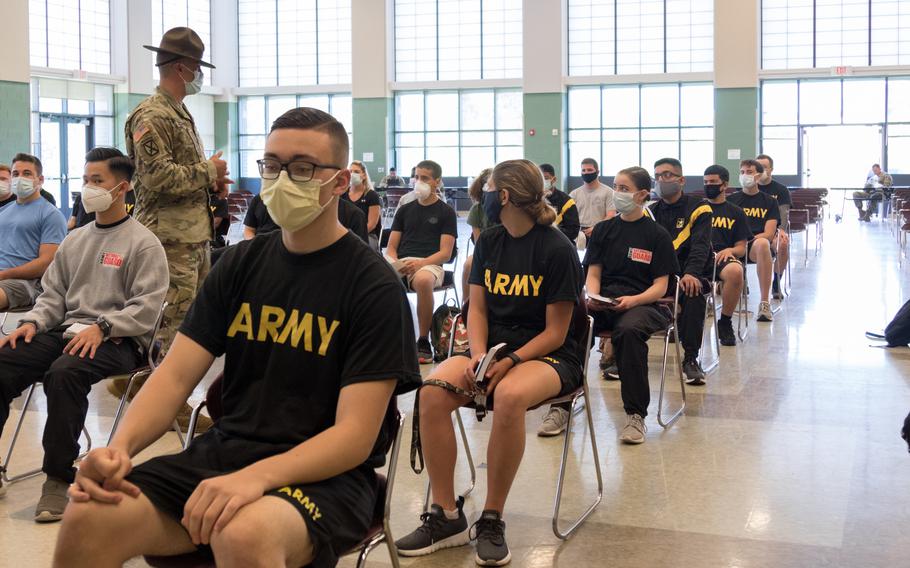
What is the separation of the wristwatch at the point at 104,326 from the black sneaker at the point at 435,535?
1.45 m

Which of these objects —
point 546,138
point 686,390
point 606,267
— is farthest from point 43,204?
point 546,138

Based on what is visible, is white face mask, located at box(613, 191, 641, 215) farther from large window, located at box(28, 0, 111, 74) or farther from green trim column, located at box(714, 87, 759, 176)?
green trim column, located at box(714, 87, 759, 176)

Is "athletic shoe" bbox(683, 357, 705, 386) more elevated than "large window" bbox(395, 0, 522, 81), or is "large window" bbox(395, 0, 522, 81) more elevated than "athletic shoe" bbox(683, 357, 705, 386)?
"large window" bbox(395, 0, 522, 81)

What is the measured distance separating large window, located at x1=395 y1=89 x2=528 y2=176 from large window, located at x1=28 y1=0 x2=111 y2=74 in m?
7.42

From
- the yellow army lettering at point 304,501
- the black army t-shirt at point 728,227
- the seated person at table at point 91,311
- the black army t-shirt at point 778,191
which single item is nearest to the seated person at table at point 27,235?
the seated person at table at point 91,311

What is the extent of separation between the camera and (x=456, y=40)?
25.5 m

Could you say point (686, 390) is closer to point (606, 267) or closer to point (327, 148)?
point (606, 267)

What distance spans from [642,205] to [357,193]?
3960 millimetres

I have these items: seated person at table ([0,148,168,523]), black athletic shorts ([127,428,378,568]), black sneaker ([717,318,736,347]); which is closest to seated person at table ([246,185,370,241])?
seated person at table ([0,148,168,523])

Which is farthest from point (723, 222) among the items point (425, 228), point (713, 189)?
point (425, 228)

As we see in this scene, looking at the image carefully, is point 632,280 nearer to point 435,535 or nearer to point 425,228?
point 435,535

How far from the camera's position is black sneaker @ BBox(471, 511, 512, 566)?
3.27 meters

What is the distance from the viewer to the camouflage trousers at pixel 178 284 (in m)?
4.66

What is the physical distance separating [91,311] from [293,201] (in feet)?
6.83
